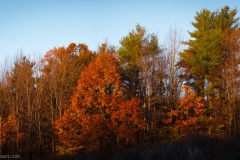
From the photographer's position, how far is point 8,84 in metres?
32.6

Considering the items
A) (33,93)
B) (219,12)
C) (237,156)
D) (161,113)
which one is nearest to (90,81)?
(161,113)

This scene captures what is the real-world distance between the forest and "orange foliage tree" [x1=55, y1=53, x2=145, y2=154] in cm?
8

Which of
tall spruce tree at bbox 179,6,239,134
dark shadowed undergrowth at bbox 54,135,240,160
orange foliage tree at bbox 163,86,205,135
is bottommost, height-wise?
dark shadowed undergrowth at bbox 54,135,240,160

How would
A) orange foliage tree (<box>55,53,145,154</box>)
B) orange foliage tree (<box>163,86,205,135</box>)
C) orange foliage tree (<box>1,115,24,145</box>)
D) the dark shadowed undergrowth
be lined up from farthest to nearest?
orange foliage tree (<box>1,115,24,145</box>) < orange foliage tree (<box>163,86,205,135</box>) < orange foliage tree (<box>55,53,145,154</box>) < the dark shadowed undergrowth

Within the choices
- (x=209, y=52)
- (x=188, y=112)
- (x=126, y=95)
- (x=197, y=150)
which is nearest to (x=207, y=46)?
(x=209, y=52)

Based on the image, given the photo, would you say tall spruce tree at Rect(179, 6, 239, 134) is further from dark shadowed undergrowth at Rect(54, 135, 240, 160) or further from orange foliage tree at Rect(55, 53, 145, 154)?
dark shadowed undergrowth at Rect(54, 135, 240, 160)

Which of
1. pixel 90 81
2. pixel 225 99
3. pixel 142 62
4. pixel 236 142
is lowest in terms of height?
pixel 236 142

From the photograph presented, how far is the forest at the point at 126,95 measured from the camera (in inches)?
963

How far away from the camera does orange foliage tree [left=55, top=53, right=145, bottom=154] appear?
2367cm

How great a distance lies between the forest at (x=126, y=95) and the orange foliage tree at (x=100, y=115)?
80 millimetres

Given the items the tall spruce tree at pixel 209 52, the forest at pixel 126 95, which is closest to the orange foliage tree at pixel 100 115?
the forest at pixel 126 95

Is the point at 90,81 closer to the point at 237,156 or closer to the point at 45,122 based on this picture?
the point at 45,122

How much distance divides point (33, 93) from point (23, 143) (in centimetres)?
556

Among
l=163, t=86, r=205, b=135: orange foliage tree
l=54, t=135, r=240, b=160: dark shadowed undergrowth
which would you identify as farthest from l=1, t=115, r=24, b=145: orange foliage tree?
l=54, t=135, r=240, b=160: dark shadowed undergrowth
